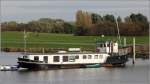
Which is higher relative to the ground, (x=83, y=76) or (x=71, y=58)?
(x=71, y=58)

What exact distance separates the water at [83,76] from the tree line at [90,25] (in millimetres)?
48014

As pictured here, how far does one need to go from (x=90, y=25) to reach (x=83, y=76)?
245 ft

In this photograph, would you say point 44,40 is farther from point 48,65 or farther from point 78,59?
point 48,65

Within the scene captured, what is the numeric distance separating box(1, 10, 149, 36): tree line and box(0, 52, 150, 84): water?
48014 mm

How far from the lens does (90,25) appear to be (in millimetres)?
129500

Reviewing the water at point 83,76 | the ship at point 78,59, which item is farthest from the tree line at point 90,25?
the water at point 83,76

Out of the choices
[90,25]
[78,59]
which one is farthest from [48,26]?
[78,59]

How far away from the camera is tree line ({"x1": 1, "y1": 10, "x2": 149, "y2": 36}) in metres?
115

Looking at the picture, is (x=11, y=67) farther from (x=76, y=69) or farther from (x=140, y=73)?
(x=140, y=73)

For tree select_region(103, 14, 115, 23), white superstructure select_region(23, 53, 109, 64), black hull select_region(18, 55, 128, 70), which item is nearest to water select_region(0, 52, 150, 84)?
black hull select_region(18, 55, 128, 70)

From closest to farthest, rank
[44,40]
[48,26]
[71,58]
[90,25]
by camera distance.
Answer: [71,58], [44,40], [90,25], [48,26]

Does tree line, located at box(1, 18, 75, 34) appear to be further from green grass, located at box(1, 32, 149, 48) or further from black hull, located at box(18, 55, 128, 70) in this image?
black hull, located at box(18, 55, 128, 70)

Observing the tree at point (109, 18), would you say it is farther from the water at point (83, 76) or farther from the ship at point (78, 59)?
the water at point (83, 76)

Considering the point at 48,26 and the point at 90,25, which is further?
the point at 48,26
